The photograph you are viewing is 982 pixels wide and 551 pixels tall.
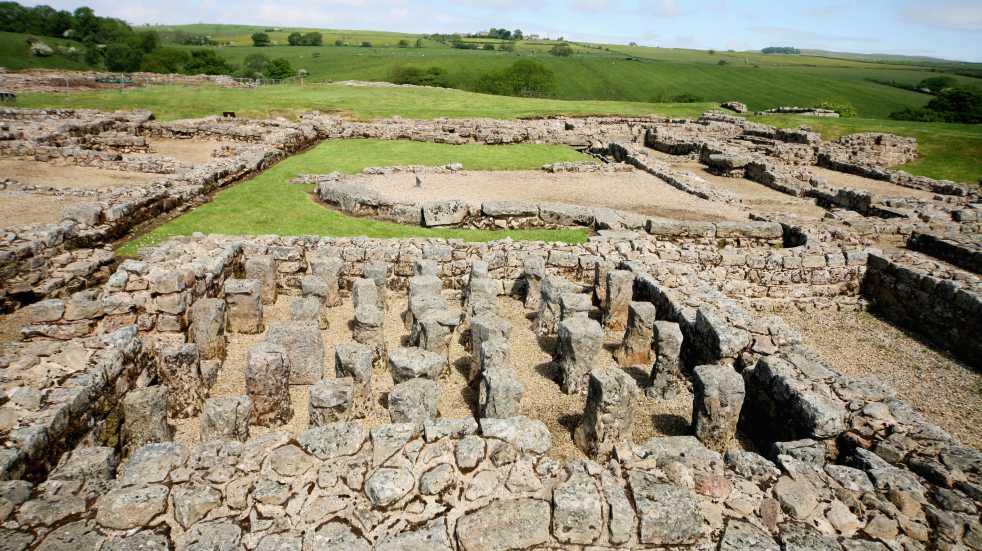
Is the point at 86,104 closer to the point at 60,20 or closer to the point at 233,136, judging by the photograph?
the point at 233,136

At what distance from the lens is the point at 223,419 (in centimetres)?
655

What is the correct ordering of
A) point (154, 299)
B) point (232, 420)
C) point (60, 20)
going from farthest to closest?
point (60, 20)
point (154, 299)
point (232, 420)

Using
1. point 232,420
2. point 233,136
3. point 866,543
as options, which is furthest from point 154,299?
point 233,136

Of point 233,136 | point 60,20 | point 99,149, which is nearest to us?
point 99,149

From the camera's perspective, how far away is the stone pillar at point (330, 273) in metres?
11.6

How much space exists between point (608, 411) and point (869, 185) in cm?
2413

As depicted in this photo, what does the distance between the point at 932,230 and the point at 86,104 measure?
41.8 metres

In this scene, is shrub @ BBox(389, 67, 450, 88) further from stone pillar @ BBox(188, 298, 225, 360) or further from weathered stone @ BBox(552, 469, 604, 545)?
weathered stone @ BBox(552, 469, 604, 545)

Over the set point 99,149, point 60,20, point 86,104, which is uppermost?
point 60,20

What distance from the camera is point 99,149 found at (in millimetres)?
23984

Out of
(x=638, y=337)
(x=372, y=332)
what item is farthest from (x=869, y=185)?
(x=372, y=332)

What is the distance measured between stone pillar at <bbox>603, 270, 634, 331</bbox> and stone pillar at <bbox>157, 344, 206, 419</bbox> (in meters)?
7.62

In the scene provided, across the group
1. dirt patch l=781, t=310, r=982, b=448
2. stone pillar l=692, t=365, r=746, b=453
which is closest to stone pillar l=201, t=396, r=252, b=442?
stone pillar l=692, t=365, r=746, b=453

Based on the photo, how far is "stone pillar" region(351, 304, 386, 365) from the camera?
9367mm
